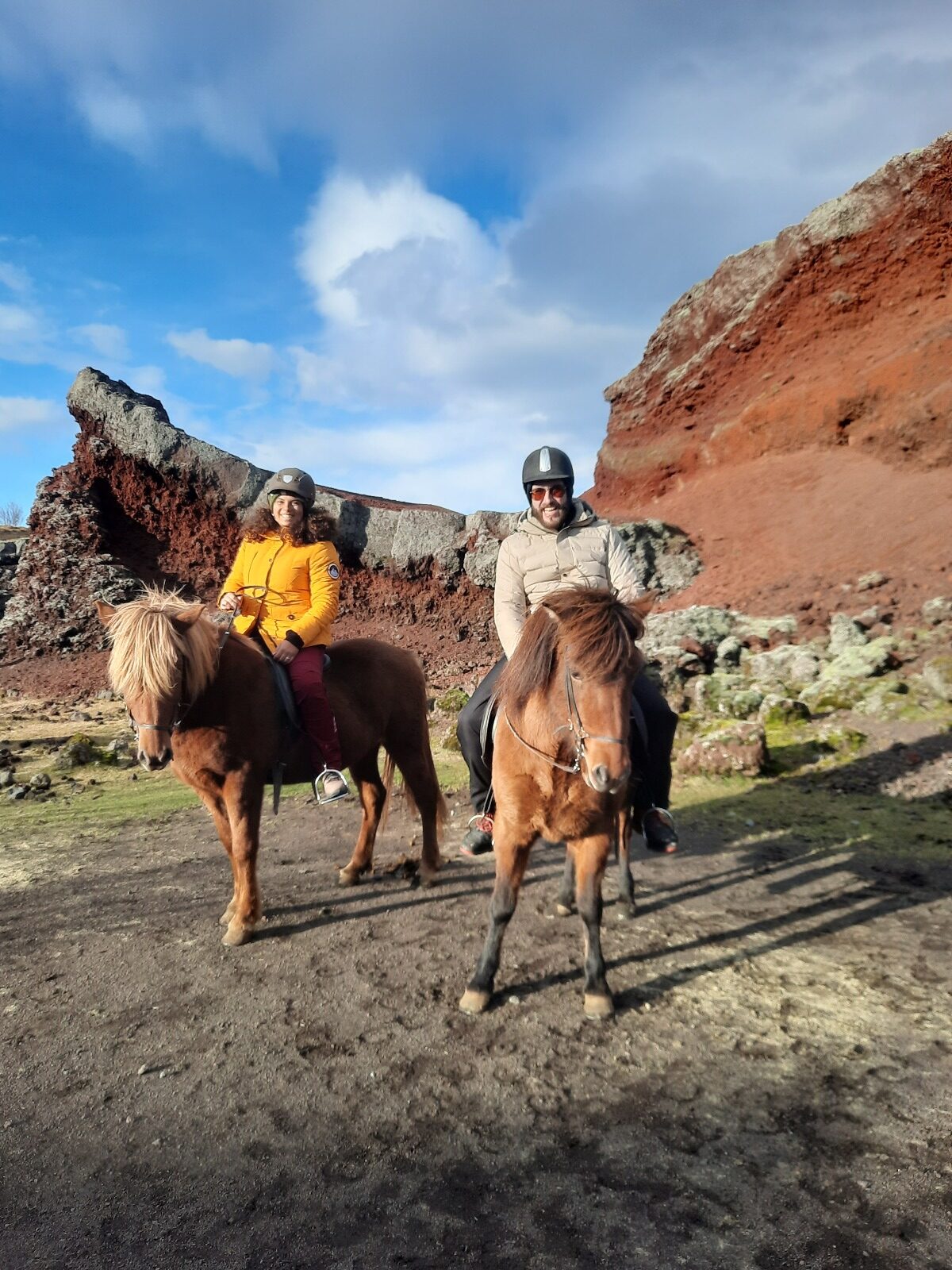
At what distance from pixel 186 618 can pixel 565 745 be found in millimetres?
2366

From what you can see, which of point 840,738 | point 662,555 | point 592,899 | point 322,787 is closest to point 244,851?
point 322,787

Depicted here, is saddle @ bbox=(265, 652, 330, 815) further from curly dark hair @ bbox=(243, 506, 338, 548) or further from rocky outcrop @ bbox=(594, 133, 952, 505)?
rocky outcrop @ bbox=(594, 133, 952, 505)

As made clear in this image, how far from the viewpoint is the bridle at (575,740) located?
9.80 feet

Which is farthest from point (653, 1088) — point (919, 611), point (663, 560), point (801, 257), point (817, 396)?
point (801, 257)

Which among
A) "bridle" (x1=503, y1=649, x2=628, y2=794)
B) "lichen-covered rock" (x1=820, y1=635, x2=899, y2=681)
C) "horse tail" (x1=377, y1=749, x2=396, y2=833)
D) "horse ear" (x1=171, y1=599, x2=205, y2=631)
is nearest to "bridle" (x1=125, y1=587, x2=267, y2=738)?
"horse ear" (x1=171, y1=599, x2=205, y2=631)

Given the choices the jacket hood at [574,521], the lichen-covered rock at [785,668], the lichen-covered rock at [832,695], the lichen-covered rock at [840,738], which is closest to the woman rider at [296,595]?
the jacket hood at [574,521]

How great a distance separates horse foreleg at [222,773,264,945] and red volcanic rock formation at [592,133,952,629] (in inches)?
439

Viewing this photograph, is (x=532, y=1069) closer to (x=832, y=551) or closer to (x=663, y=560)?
(x=832, y=551)

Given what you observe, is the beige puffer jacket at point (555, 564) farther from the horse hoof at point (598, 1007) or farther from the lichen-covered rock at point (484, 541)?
the lichen-covered rock at point (484, 541)

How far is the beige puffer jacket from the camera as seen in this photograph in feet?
14.2

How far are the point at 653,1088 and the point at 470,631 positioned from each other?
14.1 meters

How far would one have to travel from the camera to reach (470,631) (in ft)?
54.7

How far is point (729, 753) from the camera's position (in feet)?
25.5

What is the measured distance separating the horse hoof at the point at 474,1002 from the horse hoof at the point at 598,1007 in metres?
0.50
